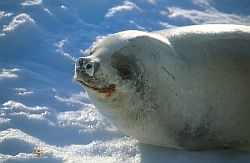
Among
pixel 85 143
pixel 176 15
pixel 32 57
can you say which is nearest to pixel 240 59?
pixel 85 143

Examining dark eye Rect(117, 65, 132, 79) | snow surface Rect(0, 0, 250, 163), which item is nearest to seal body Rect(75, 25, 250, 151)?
dark eye Rect(117, 65, 132, 79)

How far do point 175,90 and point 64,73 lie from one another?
1.85m

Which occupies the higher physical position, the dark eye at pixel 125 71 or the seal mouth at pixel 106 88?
the dark eye at pixel 125 71

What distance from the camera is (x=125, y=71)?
2.64 meters

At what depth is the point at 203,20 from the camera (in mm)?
6488

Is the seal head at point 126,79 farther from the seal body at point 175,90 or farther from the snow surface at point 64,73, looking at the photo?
the snow surface at point 64,73

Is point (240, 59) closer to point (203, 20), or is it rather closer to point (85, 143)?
point (85, 143)

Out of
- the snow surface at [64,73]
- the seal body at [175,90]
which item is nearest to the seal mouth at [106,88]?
the seal body at [175,90]

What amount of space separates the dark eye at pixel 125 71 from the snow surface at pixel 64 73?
1.78 feet

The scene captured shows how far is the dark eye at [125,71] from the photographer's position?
2635 millimetres

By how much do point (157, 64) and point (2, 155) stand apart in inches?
43.7

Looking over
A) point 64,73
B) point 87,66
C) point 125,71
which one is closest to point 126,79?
point 125,71

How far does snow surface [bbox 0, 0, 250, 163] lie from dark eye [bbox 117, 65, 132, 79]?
21.3 inches

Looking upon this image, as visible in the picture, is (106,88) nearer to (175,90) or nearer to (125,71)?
(125,71)
